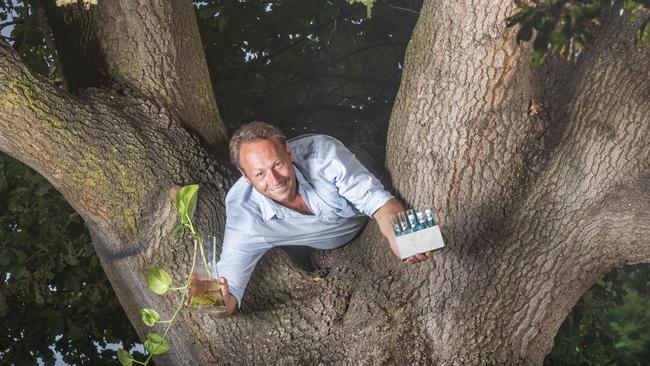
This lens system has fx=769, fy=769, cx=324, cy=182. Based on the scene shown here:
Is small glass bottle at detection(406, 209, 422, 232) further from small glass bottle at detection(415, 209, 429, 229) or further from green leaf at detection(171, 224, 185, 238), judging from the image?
green leaf at detection(171, 224, 185, 238)

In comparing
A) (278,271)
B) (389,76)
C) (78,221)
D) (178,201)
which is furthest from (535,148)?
(78,221)

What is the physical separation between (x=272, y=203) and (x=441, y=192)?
64 centimetres

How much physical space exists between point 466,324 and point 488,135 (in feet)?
2.50

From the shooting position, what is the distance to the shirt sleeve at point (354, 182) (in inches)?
109

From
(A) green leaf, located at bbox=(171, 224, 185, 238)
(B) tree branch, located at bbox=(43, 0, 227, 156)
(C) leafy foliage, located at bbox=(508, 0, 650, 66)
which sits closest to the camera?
(C) leafy foliage, located at bbox=(508, 0, 650, 66)

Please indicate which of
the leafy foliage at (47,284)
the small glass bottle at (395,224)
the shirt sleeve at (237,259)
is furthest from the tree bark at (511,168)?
the leafy foliage at (47,284)

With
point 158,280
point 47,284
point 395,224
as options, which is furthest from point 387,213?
point 47,284

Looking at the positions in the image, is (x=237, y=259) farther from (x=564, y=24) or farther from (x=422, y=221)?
(x=564, y=24)

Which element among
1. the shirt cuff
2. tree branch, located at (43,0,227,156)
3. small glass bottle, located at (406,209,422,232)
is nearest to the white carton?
small glass bottle, located at (406,209,422,232)

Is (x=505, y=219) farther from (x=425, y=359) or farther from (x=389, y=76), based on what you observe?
(x=389, y=76)

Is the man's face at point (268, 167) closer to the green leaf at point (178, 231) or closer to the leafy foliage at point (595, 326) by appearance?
the green leaf at point (178, 231)

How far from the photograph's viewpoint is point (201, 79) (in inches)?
142

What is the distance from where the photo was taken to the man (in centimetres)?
275

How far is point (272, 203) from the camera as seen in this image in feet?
9.50
